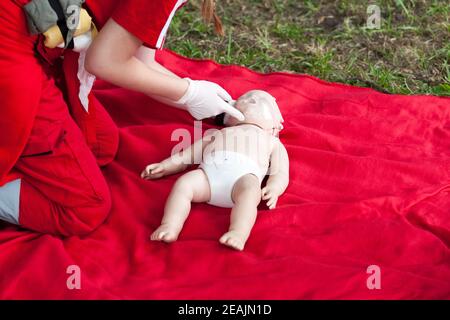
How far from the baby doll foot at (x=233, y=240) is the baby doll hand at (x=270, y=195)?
0.21m

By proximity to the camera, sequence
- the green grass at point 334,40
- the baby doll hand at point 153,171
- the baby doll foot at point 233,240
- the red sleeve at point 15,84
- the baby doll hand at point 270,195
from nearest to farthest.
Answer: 1. the red sleeve at point 15,84
2. the baby doll foot at point 233,240
3. the baby doll hand at point 270,195
4. the baby doll hand at point 153,171
5. the green grass at point 334,40

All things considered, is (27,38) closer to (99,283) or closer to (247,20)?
(99,283)

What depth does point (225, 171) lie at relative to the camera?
210cm

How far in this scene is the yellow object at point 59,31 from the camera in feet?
5.88

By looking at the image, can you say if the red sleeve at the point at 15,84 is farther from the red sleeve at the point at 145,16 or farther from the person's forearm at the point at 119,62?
the red sleeve at the point at 145,16

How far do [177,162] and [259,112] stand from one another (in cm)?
35

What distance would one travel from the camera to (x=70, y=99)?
84.4 inches

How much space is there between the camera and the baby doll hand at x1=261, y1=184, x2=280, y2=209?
2.09 metres

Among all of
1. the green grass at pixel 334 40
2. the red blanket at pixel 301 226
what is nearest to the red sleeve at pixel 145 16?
the red blanket at pixel 301 226

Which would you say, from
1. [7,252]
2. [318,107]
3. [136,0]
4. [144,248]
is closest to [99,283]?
[144,248]

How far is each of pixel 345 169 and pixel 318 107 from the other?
0.47m

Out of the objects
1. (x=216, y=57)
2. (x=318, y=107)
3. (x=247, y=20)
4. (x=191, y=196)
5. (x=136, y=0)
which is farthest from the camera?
(x=247, y=20)

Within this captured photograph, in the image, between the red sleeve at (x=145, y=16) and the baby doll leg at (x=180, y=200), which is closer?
the red sleeve at (x=145, y=16)

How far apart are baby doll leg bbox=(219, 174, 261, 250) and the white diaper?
0.03 meters
